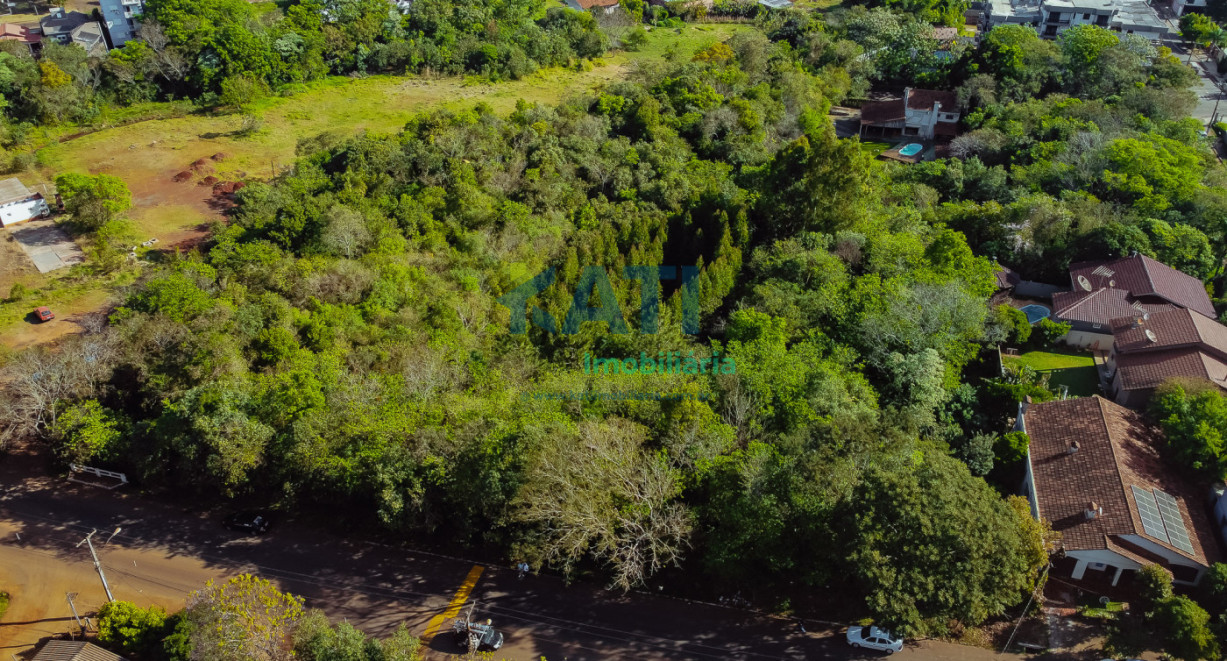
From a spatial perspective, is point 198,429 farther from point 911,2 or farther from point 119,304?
point 911,2

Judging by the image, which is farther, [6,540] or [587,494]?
[6,540]

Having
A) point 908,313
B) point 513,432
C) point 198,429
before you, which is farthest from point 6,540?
point 908,313

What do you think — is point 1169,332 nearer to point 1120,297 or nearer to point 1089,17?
point 1120,297

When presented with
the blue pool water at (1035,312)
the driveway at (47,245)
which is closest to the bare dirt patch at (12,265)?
the driveway at (47,245)

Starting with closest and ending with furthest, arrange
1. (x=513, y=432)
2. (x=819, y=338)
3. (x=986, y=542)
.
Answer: (x=986, y=542)
(x=513, y=432)
(x=819, y=338)

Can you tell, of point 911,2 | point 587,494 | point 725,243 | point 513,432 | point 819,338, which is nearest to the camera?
point 587,494

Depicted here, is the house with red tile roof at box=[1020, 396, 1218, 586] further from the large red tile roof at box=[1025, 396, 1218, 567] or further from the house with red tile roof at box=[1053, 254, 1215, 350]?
the house with red tile roof at box=[1053, 254, 1215, 350]

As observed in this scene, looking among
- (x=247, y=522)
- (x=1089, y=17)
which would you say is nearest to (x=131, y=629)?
(x=247, y=522)
